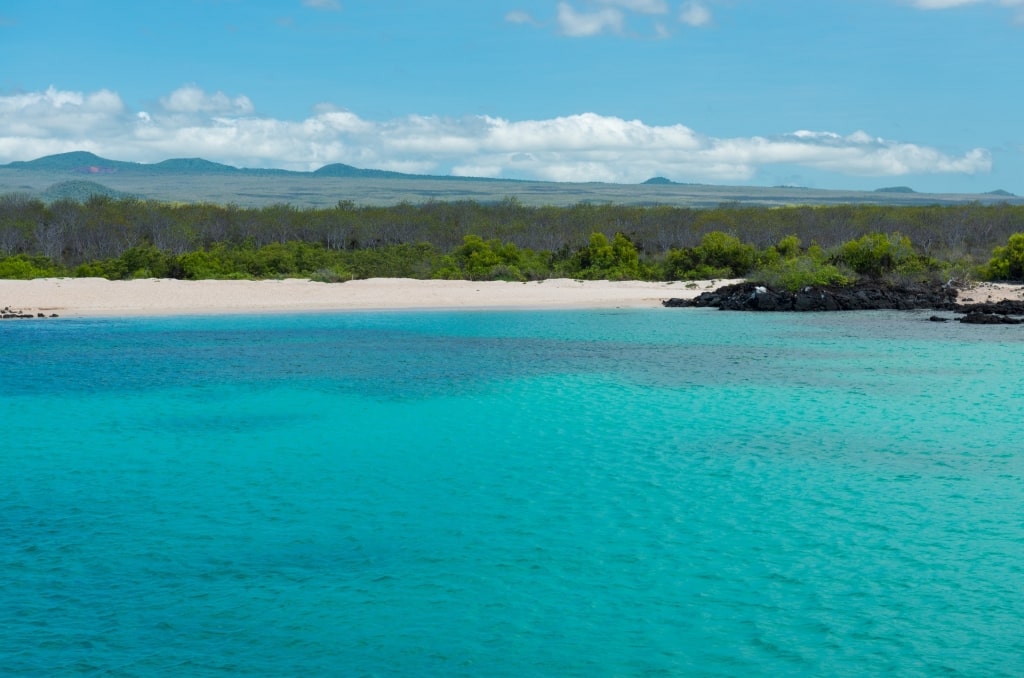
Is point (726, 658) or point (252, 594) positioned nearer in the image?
point (726, 658)

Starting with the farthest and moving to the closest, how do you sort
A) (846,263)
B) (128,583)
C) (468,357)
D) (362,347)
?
1. (846,263)
2. (362,347)
3. (468,357)
4. (128,583)

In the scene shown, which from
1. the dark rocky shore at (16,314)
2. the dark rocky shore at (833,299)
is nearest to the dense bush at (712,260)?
the dark rocky shore at (833,299)

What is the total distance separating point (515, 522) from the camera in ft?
36.6

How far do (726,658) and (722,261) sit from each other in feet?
151

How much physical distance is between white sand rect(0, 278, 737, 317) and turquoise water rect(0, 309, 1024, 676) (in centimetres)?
1843

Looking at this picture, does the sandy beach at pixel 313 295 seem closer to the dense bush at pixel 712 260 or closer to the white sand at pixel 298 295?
the white sand at pixel 298 295

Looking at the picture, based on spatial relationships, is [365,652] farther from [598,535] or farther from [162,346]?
[162,346]

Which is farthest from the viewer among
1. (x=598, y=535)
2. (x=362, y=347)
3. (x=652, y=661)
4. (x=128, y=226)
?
(x=128, y=226)

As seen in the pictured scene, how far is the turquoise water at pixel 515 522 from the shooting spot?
797 centimetres

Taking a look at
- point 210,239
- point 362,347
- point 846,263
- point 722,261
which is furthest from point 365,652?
point 210,239

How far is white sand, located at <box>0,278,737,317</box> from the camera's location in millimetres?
40406

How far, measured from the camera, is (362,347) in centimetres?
2808

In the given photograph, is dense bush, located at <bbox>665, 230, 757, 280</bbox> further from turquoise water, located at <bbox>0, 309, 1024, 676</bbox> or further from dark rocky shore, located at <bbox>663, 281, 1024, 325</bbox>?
turquoise water, located at <bbox>0, 309, 1024, 676</bbox>

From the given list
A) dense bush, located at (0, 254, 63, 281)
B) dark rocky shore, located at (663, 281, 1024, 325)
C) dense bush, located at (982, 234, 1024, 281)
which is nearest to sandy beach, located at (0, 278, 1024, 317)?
dark rocky shore, located at (663, 281, 1024, 325)
